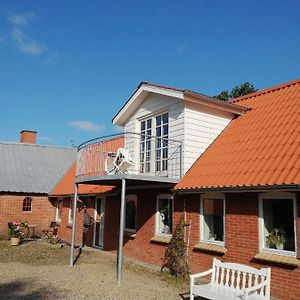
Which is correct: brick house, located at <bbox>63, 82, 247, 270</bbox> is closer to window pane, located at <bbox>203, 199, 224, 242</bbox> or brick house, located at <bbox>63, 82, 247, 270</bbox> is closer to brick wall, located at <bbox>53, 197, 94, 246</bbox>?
window pane, located at <bbox>203, 199, 224, 242</bbox>

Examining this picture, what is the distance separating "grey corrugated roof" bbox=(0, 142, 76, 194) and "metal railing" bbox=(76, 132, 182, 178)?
410 inches

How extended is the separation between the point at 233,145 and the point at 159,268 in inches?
181

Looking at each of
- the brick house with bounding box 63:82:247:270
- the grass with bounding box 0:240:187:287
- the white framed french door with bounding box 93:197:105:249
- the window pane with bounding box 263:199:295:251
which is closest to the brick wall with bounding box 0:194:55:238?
the grass with bounding box 0:240:187:287

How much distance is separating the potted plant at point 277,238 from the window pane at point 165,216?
4382mm

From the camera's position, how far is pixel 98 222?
58.4 feet

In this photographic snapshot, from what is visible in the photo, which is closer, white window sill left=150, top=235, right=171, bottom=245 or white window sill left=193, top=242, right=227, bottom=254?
white window sill left=193, top=242, right=227, bottom=254

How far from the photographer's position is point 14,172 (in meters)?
23.9

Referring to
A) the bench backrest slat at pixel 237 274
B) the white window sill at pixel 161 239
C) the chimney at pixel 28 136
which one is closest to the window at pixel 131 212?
the white window sill at pixel 161 239

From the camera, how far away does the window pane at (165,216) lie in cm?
1273

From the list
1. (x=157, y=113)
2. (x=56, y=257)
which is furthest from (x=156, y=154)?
(x=56, y=257)

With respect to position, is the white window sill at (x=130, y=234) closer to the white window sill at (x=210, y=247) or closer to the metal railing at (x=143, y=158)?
the metal railing at (x=143, y=158)

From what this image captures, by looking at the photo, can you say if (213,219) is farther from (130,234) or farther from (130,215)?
(130,215)

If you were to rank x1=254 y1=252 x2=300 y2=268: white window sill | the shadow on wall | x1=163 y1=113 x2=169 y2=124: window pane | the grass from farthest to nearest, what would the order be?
x1=163 y1=113 x2=169 y2=124: window pane, the grass, the shadow on wall, x1=254 y1=252 x2=300 y2=268: white window sill

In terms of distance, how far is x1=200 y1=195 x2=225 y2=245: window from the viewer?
1036cm
